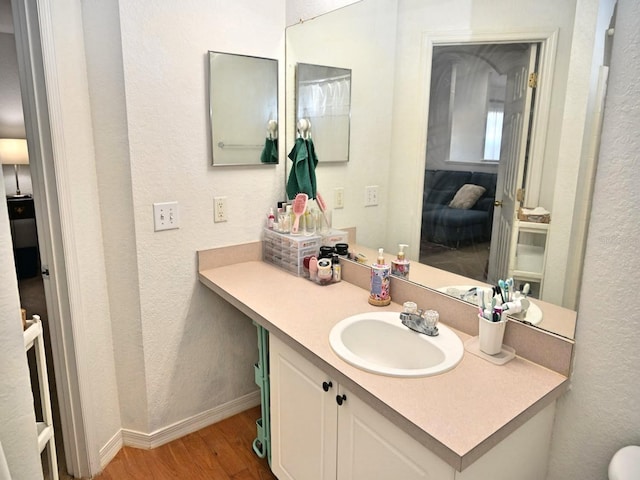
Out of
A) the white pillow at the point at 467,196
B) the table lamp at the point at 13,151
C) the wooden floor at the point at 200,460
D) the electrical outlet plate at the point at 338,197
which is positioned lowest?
the wooden floor at the point at 200,460

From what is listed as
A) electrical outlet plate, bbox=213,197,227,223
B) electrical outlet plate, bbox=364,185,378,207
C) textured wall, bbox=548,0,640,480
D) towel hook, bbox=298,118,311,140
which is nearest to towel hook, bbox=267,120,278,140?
towel hook, bbox=298,118,311,140

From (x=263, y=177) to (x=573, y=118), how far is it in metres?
1.39

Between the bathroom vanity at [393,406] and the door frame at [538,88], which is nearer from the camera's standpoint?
the bathroom vanity at [393,406]

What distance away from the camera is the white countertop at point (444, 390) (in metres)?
0.97

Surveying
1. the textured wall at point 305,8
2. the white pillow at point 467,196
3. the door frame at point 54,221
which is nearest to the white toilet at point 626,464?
the white pillow at point 467,196

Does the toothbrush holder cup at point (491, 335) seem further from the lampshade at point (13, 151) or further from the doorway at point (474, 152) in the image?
the lampshade at point (13, 151)

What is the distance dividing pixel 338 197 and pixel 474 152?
2.55ft

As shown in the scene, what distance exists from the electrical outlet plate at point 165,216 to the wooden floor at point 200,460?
41.8 inches

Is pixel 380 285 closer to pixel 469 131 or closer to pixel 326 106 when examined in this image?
pixel 469 131

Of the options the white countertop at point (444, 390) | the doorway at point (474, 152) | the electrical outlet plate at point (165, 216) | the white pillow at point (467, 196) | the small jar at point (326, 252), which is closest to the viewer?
the white countertop at point (444, 390)

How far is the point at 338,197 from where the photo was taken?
2131 millimetres

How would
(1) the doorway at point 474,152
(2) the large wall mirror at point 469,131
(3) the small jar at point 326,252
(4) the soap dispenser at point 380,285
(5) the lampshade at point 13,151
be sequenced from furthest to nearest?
(5) the lampshade at point 13,151
(3) the small jar at point 326,252
(4) the soap dispenser at point 380,285
(1) the doorway at point 474,152
(2) the large wall mirror at point 469,131

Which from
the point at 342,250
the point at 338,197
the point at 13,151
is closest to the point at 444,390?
the point at 342,250

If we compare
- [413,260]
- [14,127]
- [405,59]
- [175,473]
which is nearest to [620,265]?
[413,260]
